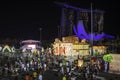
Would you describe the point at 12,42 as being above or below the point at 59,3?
below

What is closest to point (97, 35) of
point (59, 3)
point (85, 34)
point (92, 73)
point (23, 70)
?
point (85, 34)

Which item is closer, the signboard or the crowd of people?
the signboard

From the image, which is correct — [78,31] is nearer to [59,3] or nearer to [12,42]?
[59,3]

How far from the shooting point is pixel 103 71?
25719 millimetres

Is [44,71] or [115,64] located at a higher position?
[115,64]

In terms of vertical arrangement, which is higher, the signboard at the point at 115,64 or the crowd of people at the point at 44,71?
the signboard at the point at 115,64

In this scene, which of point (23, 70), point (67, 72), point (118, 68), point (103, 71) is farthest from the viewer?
point (23, 70)

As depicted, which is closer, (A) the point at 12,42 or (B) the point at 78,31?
(B) the point at 78,31

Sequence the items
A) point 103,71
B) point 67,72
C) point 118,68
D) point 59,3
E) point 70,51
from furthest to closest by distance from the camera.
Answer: point 59,3
point 70,51
point 67,72
point 103,71
point 118,68

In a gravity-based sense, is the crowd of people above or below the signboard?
below

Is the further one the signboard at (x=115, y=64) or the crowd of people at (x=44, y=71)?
the crowd of people at (x=44, y=71)

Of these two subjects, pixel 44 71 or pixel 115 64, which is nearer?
pixel 115 64

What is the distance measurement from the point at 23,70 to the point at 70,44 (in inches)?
519

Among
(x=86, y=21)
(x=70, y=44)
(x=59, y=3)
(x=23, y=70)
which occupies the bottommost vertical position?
(x=23, y=70)
